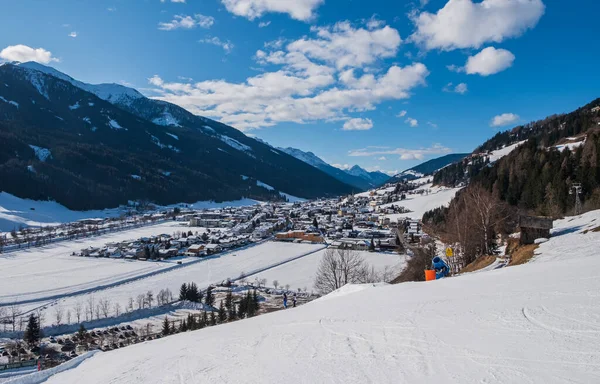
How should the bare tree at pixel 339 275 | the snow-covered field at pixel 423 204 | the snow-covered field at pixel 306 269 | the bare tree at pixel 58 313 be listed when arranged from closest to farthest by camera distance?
1. the bare tree at pixel 339 275
2. the bare tree at pixel 58 313
3. the snow-covered field at pixel 306 269
4. the snow-covered field at pixel 423 204

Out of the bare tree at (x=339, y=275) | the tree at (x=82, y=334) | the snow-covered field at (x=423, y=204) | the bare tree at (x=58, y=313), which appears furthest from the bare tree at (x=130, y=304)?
the snow-covered field at (x=423, y=204)

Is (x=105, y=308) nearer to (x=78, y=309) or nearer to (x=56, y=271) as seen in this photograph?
(x=78, y=309)

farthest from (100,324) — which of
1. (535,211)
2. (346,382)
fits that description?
(535,211)

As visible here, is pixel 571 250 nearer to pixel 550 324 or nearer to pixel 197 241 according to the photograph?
pixel 550 324

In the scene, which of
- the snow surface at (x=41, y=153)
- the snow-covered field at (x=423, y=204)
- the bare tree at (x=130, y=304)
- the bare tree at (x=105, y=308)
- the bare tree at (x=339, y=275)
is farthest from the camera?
the snow surface at (x=41, y=153)

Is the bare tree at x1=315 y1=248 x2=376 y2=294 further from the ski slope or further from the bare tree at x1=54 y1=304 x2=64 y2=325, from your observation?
the bare tree at x1=54 y1=304 x2=64 y2=325

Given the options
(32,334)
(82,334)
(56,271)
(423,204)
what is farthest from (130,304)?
(423,204)

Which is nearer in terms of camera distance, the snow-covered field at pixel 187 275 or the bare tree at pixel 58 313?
the bare tree at pixel 58 313

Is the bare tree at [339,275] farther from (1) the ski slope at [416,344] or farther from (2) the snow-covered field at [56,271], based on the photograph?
(2) the snow-covered field at [56,271]
